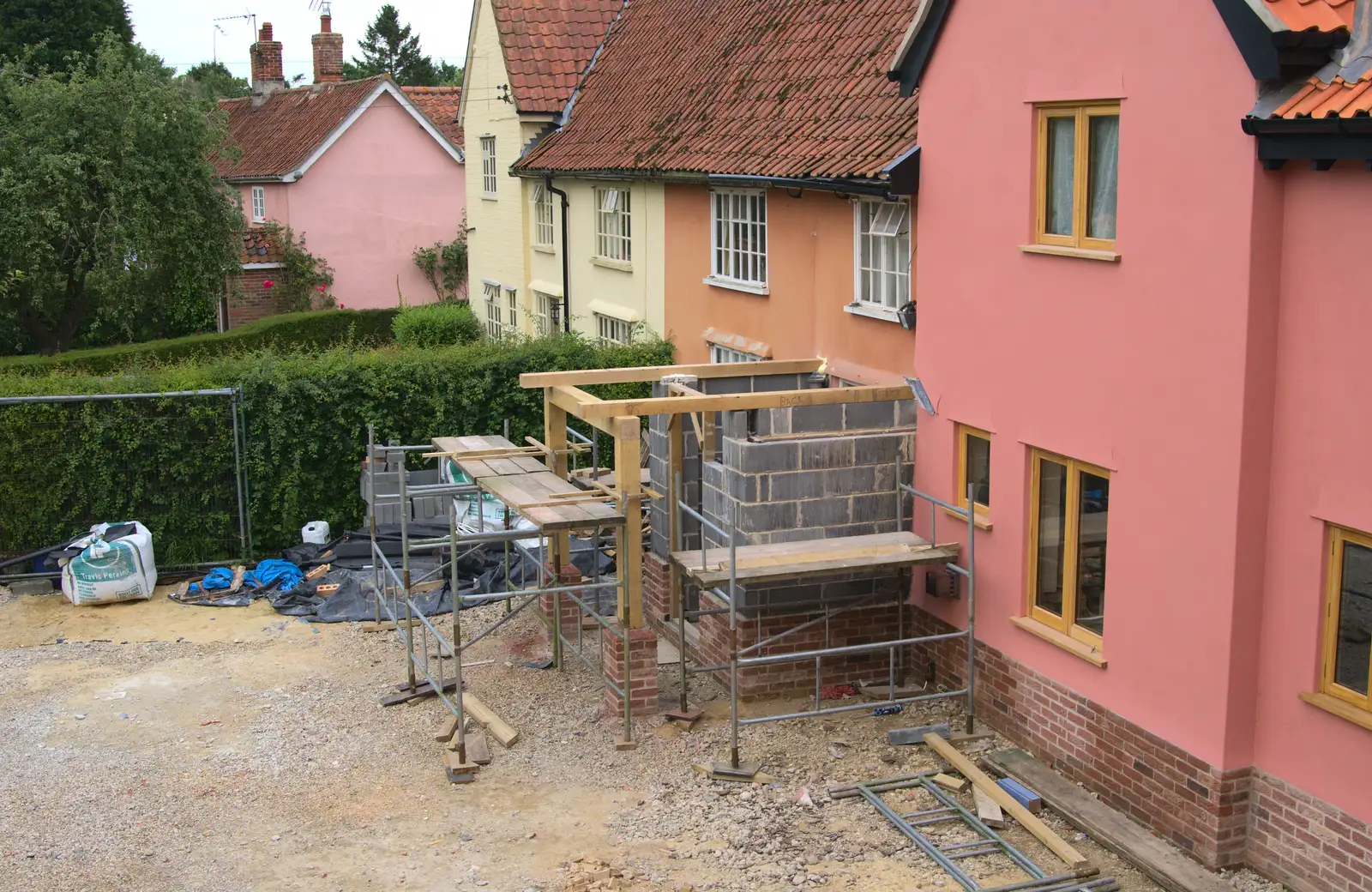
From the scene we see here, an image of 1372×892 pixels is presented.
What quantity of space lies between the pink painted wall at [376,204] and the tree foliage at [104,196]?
7.27 m

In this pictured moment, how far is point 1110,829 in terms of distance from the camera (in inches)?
374

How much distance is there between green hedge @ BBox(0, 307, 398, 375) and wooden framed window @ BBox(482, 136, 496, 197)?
449cm

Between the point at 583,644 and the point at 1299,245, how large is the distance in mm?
8367

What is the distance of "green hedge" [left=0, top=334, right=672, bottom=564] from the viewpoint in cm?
1680

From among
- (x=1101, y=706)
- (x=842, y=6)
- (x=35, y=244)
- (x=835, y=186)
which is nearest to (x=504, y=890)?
(x=1101, y=706)

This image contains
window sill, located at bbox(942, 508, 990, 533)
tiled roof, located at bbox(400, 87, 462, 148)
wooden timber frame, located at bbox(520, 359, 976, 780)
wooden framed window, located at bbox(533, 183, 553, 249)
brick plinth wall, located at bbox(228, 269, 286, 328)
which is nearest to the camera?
wooden timber frame, located at bbox(520, 359, 976, 780)

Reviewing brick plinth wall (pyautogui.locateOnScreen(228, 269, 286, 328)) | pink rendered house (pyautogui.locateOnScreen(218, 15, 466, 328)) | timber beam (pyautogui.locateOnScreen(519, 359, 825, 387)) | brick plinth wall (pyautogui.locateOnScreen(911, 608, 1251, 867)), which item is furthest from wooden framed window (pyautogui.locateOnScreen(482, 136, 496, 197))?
brick plinth wall (pyautogui.locateOnScreen(911, 608, 1251, 867))

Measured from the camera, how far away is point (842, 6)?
1702 cm

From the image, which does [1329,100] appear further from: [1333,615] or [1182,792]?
[1182,792]

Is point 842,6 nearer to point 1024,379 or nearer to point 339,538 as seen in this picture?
point 1024,379

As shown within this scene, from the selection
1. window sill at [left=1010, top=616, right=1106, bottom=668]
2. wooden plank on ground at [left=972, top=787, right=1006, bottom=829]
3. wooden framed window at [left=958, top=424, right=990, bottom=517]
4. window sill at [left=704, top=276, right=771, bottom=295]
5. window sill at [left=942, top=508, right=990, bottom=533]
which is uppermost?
window sill at [left=704, top=276, right=771, bottom=295]

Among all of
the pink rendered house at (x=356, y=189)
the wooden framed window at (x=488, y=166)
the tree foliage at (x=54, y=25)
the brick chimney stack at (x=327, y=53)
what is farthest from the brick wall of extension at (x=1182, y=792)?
the brick chimney stack at (x=327, y=53)

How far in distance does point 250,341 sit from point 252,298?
17.9 feet

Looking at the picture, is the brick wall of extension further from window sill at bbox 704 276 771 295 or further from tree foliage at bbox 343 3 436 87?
tree foliage at bbox 343 3 436 87
